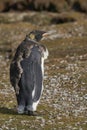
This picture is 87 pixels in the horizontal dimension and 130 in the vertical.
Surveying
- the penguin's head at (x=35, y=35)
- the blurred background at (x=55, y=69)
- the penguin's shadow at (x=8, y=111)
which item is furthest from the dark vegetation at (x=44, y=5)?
the penguin's head at (x=35, y=35)

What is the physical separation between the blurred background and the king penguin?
28.9 inches

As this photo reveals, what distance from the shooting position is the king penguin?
62.6 ft

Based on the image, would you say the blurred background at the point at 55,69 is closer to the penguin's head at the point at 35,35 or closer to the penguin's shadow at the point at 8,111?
the penguin's shadow at the point at 8,111

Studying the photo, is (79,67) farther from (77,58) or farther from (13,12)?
(13,12)

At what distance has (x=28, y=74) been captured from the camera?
19.1 meters

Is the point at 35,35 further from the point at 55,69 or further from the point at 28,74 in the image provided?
the point at 55,69

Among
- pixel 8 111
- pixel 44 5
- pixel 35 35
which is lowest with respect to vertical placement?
pixel 44 5

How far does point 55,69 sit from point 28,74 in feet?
44.9

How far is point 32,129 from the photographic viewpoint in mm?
18422

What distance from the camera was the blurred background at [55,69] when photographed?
64.3ft

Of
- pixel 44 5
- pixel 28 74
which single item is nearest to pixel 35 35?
pixel 28 74

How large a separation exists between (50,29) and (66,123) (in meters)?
32.6

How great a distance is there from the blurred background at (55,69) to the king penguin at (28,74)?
2.41 feet

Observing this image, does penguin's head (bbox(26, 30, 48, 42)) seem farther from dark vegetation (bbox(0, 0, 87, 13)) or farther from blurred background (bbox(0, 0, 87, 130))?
dark vegetation (bbox(0, 0, 87, 13))
